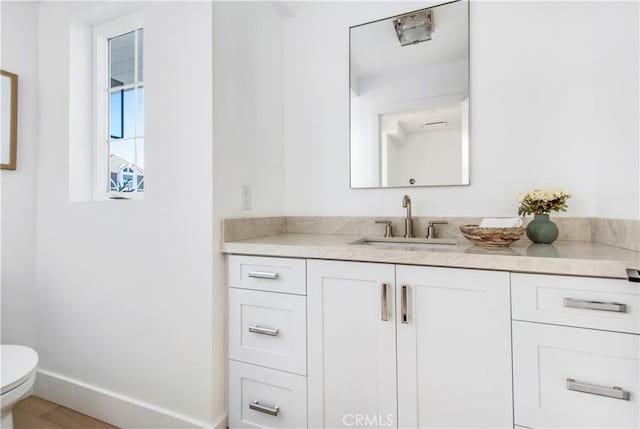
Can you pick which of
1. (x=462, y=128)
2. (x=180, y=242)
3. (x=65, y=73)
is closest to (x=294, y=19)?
(x=462, y=128)

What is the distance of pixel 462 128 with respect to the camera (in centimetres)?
165

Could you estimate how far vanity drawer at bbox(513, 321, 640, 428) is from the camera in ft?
2.99

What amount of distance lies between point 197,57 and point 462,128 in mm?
1361

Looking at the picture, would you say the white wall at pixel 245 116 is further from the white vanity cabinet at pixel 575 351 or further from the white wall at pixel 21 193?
the white wall at pixel 21 193

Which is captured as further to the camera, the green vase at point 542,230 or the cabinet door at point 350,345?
the green vase at point 542,230

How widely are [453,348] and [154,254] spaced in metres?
1.39

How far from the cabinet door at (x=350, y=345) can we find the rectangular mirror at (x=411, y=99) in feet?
2.48

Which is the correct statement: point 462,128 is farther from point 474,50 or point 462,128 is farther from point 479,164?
point 474,50

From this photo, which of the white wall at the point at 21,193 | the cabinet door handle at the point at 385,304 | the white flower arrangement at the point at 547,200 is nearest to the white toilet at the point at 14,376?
the white wall at the point at 21,193

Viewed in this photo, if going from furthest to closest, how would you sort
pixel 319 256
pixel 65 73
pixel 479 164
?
1. pixel 65 73
2. pixel 479 164
3. pixel 319 256

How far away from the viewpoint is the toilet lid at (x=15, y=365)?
4.06 feet

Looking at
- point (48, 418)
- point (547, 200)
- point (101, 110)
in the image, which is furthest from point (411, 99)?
point (48, 418)

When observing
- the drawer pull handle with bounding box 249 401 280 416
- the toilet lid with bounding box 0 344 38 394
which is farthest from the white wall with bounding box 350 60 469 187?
the toilet lid with bounding box 0 344 38 394

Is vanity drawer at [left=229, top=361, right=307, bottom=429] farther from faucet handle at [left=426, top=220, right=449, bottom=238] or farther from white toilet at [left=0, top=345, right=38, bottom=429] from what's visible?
faucet handle at [left=426, top=220, right=449, bottom=238]
